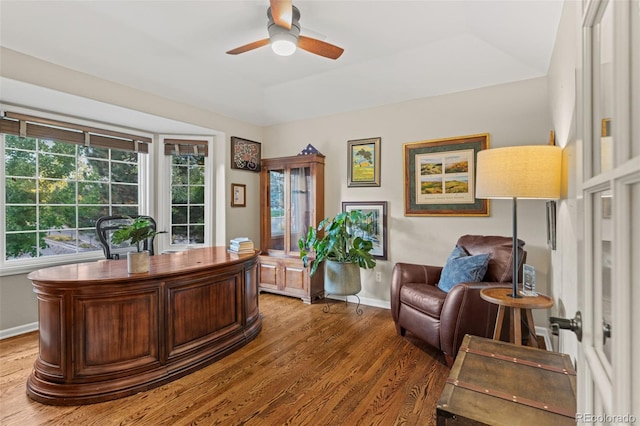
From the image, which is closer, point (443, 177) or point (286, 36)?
point (286, 36)

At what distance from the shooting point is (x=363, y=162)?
4.06 m

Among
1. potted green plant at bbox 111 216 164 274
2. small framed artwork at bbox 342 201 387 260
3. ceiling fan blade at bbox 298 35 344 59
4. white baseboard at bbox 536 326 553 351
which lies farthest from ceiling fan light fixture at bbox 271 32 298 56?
white baseboard at bbox 536 326 553 351

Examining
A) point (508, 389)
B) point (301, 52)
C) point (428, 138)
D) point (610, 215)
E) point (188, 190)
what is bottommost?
point (508, 389)

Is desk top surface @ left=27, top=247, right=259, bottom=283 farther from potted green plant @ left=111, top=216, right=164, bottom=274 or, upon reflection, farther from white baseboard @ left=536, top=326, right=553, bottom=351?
white baseboard @ left=536, top=326, right=553, bottom=351

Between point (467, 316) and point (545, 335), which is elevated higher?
point (467, 316)

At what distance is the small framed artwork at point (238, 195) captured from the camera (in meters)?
4.51

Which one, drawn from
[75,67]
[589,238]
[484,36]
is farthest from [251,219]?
[589,238]

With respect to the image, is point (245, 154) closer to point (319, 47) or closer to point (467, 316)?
point (319, 47)

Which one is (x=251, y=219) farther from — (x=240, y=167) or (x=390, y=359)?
(x=390, y=359)

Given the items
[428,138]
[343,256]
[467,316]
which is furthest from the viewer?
[343,256]

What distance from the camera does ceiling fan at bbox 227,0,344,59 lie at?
202 cm

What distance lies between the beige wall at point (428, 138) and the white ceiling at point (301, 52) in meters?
0.17

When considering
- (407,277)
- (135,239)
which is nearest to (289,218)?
(407,277)

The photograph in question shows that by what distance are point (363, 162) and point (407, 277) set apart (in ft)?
5.53
